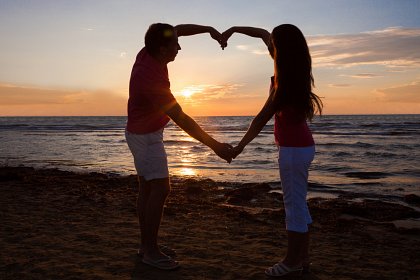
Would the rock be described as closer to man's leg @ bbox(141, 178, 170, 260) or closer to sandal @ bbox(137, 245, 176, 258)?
sandal @ bbox(137, 245, 176, 258)

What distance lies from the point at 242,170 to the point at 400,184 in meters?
4.58

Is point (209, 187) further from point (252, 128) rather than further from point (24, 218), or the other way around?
point (252, 128)

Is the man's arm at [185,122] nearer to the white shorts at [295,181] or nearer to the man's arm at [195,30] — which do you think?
the white shorts at [295,181]

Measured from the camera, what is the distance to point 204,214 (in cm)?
649

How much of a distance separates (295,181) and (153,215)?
1324mm

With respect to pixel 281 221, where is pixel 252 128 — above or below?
above

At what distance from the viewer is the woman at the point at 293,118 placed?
3279 mm

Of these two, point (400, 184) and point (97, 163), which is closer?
point (400, 184)

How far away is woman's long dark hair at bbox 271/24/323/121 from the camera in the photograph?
3264 millimetres

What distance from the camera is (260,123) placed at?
356 centimetres

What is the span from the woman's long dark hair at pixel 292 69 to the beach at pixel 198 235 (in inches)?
61.3

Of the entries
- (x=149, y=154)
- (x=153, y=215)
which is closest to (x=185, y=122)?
(x=149, y=154)

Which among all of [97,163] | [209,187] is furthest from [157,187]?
[97,163]

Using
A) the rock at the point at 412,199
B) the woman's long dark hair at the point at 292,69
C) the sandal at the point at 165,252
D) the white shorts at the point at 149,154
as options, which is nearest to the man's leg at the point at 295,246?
the woman's long dark hair at the point at 292,69
